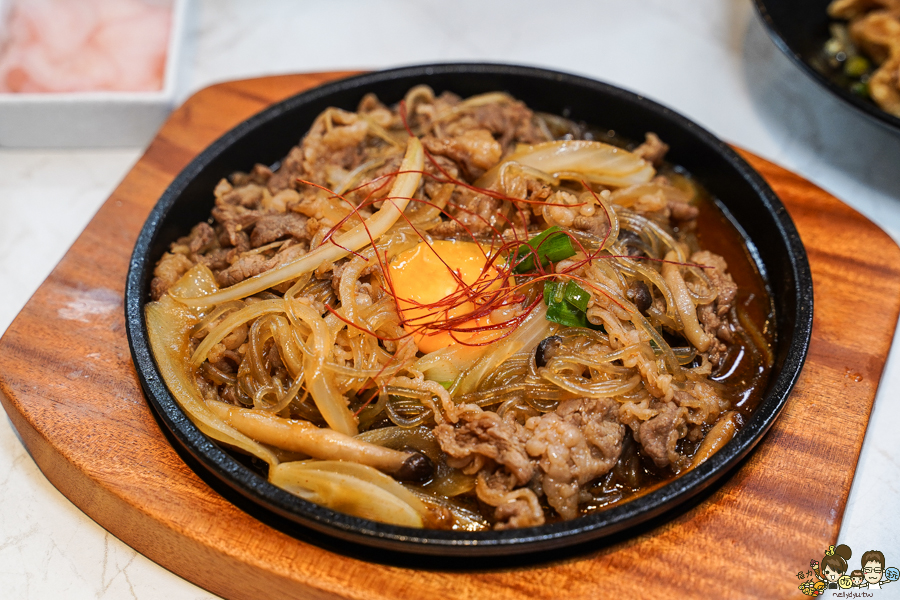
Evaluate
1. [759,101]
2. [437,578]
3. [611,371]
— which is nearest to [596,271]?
[611,371]

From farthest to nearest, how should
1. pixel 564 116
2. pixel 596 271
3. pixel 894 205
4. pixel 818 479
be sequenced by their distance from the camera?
1. pixel 894 205
2. pixel 564 116
3. pixel 596 271
4. pixel 818 479

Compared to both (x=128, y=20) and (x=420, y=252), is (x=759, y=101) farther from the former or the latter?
(x=128, y=20)

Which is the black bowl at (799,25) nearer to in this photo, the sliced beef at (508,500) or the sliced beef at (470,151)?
the sliced beef at (470,151)

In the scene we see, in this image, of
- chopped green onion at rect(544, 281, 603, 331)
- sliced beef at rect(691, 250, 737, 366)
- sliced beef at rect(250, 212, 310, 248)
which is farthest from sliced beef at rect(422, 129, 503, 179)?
sliced beef at rect(691, 250, 737, 366)

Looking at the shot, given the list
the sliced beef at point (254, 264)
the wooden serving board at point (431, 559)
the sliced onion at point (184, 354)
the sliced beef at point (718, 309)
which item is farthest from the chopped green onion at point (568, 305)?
the sliced onion at point (184, 354)

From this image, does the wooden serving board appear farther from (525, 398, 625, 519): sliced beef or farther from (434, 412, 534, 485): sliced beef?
(434, 412, 534, 485): sliced beef
